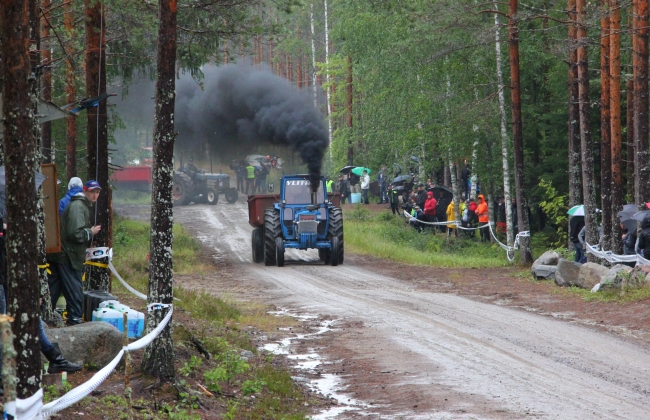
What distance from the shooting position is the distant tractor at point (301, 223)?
21.5m

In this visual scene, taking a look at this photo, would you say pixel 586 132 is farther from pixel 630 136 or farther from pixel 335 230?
pixel 335 230

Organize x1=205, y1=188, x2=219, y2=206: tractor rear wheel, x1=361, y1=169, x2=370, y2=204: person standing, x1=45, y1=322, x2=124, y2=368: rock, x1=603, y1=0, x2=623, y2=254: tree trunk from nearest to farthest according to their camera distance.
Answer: x1=45, y1=322, x2=124, y2=368: rock
x1=603, y1=0, x2=623, y2=254: tree trunk
x1=361, y1=169, x2=370, y2=204: person standing
x1=205, y1=188, x2=219, y2=206: tractor rear wheel

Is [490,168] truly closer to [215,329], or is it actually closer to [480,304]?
[480,304]

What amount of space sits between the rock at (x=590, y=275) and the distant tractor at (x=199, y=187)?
26.0 meters

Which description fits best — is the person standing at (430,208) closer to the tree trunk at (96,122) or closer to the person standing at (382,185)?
the person standing at (382,185)

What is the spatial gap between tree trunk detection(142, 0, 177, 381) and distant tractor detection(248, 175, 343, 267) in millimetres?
13631

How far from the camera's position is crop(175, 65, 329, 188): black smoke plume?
22.7m

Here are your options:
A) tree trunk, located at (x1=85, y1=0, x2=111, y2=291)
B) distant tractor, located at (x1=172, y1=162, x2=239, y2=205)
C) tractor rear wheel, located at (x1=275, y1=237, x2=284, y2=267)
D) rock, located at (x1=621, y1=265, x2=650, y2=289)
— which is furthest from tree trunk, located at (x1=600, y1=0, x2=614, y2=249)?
distant tractor, located at (x1=172, y1=162, x2=239, y2=205)

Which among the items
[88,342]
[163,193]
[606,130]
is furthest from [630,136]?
[88,342]

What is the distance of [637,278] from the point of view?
47.5 feet

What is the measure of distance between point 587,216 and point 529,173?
873 centimetres

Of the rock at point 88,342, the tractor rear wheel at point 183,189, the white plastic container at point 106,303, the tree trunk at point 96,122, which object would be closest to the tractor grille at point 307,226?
the tree trunk at point 96,122

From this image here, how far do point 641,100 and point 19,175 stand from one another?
15097 millimetres

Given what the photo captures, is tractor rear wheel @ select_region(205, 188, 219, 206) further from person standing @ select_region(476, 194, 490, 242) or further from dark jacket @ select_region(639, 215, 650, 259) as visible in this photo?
dark jacket @ select_region(639, 215, 650, 259)
